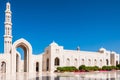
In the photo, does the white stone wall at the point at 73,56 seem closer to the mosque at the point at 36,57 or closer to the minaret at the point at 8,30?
the mosque at the point at 36,57

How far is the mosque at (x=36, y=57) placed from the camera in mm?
39094

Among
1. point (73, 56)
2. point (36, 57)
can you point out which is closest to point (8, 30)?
point (36, 57)

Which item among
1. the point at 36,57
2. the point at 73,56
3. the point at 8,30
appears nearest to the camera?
the point at 8,30

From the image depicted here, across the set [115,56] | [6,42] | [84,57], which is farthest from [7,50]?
[115,56]

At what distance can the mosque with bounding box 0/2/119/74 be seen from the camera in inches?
1539

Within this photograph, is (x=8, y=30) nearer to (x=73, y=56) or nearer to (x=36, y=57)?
(x=36, y=57)

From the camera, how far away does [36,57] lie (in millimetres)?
45219

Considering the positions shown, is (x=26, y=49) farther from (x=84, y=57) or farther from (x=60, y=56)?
(x=84, y=57)

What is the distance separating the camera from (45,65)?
153 ft

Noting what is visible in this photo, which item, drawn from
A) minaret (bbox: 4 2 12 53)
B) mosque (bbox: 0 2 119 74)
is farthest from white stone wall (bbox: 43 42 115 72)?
minaret (bbox: 4 2 12 53)

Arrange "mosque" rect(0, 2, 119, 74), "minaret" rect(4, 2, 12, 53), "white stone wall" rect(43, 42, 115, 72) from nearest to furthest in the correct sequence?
"mosque" rect(0, 2, 119, 74)
"minaret" rect(4, 2, 12, 53)
"white stone wall" rect(43, 42, 115, 72)

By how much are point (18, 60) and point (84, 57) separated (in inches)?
632

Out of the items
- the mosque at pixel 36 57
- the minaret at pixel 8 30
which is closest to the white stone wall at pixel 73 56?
the mosque at pixel 36 57

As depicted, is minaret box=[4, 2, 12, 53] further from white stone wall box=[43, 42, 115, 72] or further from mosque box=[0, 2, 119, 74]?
white stone wall box=[43, 42, 115, 72]
